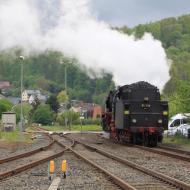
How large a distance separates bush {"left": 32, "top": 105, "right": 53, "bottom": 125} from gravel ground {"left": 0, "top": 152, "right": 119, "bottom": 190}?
9781cm

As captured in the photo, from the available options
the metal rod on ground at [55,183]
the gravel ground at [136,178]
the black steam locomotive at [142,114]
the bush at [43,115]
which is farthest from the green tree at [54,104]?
the metal rod on ground at [55,183]

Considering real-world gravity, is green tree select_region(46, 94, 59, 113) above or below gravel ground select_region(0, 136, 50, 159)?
above

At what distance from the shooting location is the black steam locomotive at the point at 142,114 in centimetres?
3303

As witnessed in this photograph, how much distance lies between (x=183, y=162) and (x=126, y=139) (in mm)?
15026

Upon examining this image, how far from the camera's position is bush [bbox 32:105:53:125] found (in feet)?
380

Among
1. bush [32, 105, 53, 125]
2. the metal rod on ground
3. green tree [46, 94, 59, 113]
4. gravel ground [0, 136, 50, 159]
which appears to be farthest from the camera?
green tree [46, 94, 59, 113]

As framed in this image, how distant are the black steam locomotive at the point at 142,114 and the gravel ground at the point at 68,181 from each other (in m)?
15.0

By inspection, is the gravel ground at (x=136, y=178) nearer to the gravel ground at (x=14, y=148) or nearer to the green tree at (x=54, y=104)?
the gravel ground at (x=14, y=148)

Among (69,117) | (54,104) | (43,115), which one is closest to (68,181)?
(69,117)

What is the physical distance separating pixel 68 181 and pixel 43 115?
103591mm

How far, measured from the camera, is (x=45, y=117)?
386 ft

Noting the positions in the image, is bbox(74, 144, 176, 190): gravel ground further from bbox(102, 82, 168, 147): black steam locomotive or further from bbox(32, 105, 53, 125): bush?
bbox(32, 105, 53, 125): bush

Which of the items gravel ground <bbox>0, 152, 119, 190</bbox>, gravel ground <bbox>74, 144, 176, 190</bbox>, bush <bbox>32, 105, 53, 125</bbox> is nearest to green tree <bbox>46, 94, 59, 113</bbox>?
bush <bbox>32, 105, 53, 125</bbox>

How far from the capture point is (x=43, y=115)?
117188 millimetres
